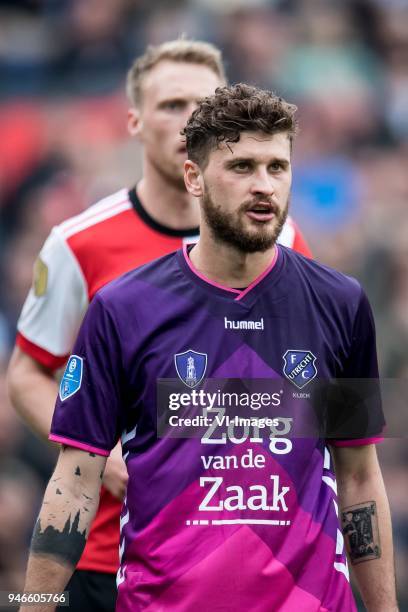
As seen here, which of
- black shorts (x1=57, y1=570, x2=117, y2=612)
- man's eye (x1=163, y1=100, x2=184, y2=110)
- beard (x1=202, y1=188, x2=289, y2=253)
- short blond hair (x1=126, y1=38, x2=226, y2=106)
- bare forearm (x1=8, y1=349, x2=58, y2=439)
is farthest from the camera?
short blond hair (x1=126, y1=38, x2=226, y2=106)

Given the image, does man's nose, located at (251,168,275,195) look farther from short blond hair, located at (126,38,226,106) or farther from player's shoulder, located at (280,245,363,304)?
short blond hair, located at (126,38,226,106)

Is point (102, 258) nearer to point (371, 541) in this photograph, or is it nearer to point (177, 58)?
point (177, 58)

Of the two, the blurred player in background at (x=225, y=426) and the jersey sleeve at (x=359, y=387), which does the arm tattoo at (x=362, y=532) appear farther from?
the jersey sleeve at (x=359, y=387)

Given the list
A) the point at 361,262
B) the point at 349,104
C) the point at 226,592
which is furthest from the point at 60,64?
the point at 226,592

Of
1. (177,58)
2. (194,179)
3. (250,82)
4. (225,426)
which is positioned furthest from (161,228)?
(250,82)

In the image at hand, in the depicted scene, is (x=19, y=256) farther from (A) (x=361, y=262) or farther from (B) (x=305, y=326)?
(B) (x=305, y=326)

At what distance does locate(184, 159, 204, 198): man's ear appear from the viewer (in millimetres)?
4605

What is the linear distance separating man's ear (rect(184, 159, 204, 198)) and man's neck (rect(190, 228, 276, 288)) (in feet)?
0.45

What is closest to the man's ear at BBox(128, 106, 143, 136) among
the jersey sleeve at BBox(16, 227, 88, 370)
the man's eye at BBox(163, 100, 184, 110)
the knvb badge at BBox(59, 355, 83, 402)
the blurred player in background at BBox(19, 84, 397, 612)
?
the man's eye at BBox(163, 100, 184, 110)

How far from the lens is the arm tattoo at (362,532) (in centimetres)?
461

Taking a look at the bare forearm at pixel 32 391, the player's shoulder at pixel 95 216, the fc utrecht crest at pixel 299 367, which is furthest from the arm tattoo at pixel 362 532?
the player's shoulder at pixel 95 216

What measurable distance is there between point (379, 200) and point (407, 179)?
448 millimetres

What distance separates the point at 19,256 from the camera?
9.91m

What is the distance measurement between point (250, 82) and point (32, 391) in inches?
251
